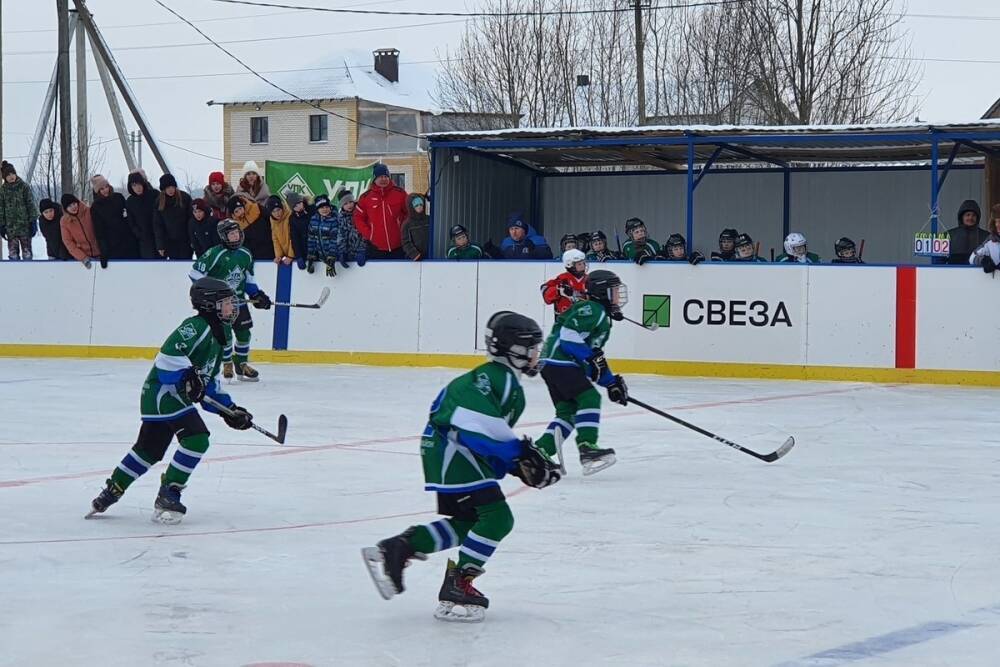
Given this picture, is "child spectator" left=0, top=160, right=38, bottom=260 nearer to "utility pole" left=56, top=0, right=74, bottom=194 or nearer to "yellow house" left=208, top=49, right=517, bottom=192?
"utility pole" left=56, top=0, right=74, bottom=194

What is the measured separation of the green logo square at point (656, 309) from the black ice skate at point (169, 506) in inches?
342

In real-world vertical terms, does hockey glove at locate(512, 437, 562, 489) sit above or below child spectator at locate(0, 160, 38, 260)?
→ below

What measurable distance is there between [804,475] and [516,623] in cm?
374

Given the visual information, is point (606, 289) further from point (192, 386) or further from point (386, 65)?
point (386, 65)

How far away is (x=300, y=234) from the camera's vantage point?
52.8ft

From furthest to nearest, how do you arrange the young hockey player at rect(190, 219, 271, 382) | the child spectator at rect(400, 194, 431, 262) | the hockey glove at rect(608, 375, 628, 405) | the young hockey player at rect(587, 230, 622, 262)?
the child spectator at rect(400, 194, 431, 262)
the young hockey player at rect(587, 230, 622, 262)
the young hockey player at rect(190, 219, 271, 382)
the hockey glove at rect(608, 375, 628, 405)

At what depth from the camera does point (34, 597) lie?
5.14m

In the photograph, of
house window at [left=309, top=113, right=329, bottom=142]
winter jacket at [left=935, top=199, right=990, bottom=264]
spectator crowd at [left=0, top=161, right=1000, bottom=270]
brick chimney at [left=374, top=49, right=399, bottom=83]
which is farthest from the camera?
brick chimney at [left=374, top=49, right=399, bottom=83]

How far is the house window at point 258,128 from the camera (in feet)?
194

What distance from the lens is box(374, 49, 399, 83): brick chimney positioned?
6062 centimetres

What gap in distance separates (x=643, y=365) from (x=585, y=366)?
6.85m

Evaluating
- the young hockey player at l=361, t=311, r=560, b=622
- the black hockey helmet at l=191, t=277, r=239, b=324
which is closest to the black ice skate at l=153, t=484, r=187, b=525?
the black hockey helmet at l=191, t=277, r=239, b=324

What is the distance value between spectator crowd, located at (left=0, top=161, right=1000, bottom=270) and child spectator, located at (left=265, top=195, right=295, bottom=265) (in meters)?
0.01

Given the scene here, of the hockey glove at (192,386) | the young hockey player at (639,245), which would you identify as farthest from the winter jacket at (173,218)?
the hockey glove at (192,386)
